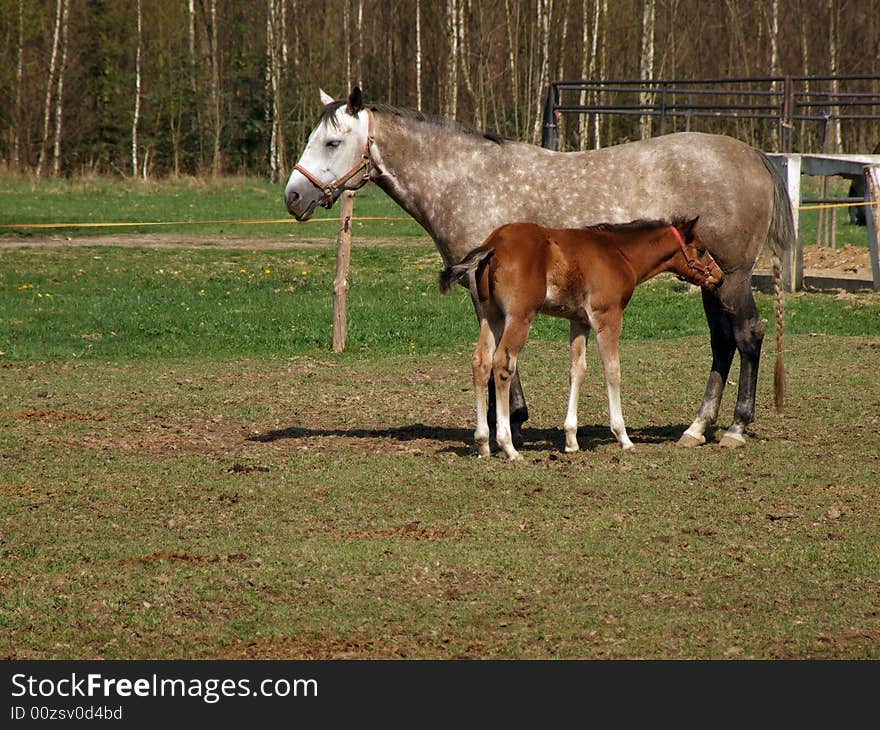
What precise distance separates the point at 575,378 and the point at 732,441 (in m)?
1.26

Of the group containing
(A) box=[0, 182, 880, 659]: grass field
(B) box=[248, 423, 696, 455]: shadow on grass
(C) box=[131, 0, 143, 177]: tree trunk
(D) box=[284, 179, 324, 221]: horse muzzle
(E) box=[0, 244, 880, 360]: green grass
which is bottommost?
(B) box=[248, 423, 696, 455]: shadow on grass

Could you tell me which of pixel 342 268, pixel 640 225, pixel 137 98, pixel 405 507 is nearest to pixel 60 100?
pixel 137 98

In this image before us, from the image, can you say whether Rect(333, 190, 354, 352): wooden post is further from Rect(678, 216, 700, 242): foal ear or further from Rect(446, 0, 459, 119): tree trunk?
Rect(446, 0, 459, 119): tree trunk

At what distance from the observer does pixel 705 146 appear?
28.6 feet

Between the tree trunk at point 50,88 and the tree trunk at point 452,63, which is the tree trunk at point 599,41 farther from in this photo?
the tree trunk at point 50,88

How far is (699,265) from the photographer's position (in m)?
8.42

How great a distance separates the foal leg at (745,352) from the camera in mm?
8781

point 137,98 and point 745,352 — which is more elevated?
point 137,98

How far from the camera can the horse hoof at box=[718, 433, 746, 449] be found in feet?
28.9

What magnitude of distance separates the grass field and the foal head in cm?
120

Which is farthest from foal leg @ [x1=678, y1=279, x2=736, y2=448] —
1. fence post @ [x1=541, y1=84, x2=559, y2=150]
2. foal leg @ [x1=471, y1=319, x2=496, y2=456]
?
fence post @ [x1=541, y1=84, x2=559, y2=150]

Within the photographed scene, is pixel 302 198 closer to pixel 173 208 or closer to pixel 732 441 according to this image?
pixel 732 441

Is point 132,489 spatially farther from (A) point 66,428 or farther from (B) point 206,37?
(B) point 206,37

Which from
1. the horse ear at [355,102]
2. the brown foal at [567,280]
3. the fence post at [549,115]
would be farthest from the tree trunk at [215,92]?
the brown foal at [567,280]
